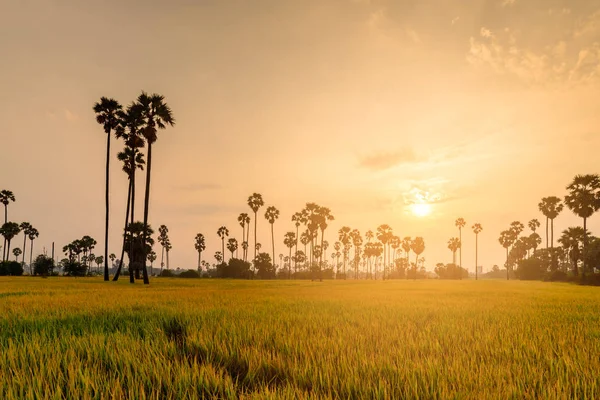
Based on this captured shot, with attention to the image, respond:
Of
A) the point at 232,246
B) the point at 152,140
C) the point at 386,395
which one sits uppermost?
the point at 152,140

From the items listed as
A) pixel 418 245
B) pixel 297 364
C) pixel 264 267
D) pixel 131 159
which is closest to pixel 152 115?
pixel 131 159

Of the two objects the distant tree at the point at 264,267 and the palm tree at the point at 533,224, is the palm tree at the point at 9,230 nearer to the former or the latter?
the distant tree at the point at 264,267

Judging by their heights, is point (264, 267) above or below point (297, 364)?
below

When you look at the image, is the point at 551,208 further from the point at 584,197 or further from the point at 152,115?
the point at 152,115

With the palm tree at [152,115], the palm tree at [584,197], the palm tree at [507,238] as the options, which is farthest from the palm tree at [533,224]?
the palm tree at [152,115]

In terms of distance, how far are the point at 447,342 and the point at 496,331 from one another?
186 centimetres

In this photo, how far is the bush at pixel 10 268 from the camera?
63650 mm

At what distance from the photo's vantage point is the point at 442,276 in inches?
6245

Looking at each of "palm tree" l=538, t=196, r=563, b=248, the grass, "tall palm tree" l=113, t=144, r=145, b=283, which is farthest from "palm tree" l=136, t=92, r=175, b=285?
"palm tree" l=538, t=196, r=563, b=248

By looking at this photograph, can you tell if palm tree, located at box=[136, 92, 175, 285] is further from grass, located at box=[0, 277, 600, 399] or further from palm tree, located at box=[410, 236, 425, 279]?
palm tree, located at box=[410, 236, 425, 279]

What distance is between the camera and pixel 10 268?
214 ft

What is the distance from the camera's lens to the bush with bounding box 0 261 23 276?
6365cm

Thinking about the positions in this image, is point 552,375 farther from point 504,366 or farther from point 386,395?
point 386,395

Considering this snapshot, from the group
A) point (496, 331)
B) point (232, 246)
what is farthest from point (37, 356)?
point (232, 246)
